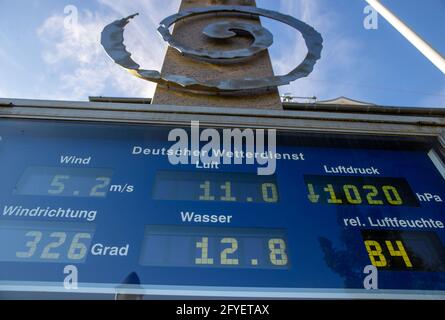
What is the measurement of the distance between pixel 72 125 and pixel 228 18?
11.7 ft

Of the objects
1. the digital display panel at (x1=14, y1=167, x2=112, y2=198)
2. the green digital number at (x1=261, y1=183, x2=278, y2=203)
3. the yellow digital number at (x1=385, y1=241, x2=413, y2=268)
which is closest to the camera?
the yellow digital number at (x1=385, y1=241, x2=413, y2=268)

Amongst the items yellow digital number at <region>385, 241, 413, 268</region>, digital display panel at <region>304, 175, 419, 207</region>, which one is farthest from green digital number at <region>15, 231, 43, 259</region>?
yellow digital number at <region>385, 241, 413, 268</region>

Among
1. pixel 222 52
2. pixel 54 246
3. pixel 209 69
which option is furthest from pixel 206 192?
pixel 222 52

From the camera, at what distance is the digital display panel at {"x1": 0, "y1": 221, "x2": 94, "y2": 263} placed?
Result: 2.35m

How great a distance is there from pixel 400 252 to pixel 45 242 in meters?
2.26

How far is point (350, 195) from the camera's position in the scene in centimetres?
298

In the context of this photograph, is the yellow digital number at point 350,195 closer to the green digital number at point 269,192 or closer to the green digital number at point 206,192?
the green digital number at point 269,192

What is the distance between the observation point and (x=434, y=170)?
3178mm

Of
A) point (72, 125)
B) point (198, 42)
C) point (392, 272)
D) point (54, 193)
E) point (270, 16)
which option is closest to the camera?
point (392, 272)

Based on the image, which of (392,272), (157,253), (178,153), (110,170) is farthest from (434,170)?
(110,170)

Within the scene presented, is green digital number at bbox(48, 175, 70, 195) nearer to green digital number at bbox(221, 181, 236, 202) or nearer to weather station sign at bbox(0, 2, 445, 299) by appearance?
weather station sign at bbox(0, 2, 445, 299)

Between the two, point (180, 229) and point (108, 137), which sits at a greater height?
point (108, 137)

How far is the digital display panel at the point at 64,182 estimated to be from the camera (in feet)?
9.17

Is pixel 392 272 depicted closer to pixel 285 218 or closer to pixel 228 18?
pixel 285 218
